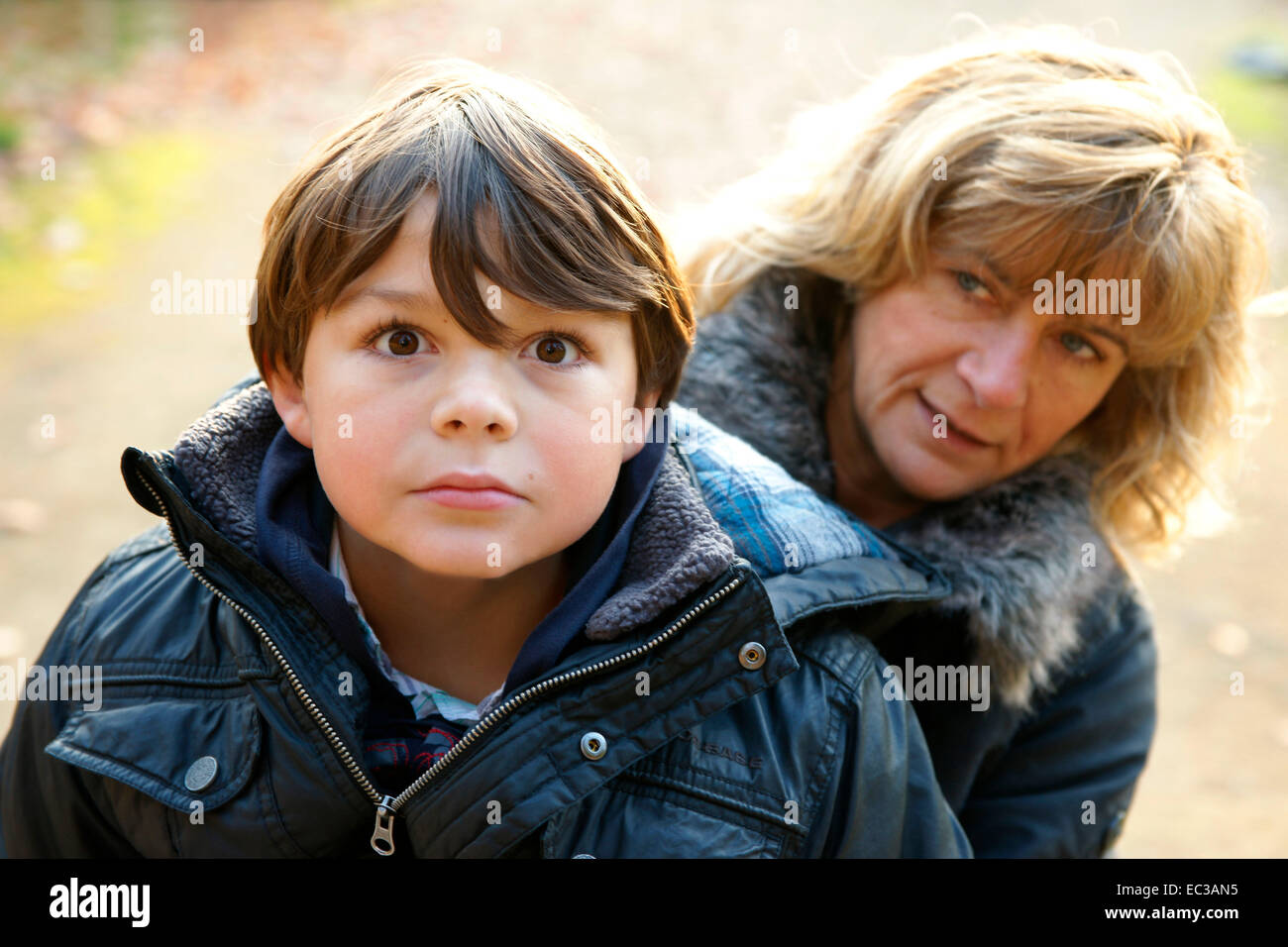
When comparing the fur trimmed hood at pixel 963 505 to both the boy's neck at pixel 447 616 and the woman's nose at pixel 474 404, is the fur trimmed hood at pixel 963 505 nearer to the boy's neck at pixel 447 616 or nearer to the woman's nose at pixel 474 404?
the boy's neck at pixel 447 616

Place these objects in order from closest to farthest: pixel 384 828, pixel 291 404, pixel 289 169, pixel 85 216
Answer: pixel 384 828, pixel 291 404, pixel 85 216, pixel 289 169

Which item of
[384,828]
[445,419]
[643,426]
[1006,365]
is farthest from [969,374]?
[384,828]

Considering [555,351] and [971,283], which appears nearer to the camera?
[555,351]

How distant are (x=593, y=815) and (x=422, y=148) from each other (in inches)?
36.8

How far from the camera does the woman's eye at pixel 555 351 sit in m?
1.67

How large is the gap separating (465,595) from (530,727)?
1.01 ft

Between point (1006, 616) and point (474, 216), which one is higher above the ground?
point (474, 216)

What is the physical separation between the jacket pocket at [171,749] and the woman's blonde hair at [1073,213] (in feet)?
4.39

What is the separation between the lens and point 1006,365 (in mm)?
2344

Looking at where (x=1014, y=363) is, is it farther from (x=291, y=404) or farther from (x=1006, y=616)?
(x=291, y=404)

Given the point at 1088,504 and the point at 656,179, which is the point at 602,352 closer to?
the point at 1088,504

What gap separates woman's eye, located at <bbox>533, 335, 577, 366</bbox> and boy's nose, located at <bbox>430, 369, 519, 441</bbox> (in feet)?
0.32

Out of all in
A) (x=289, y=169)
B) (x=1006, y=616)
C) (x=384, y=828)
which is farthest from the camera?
(x=289, y=169)
